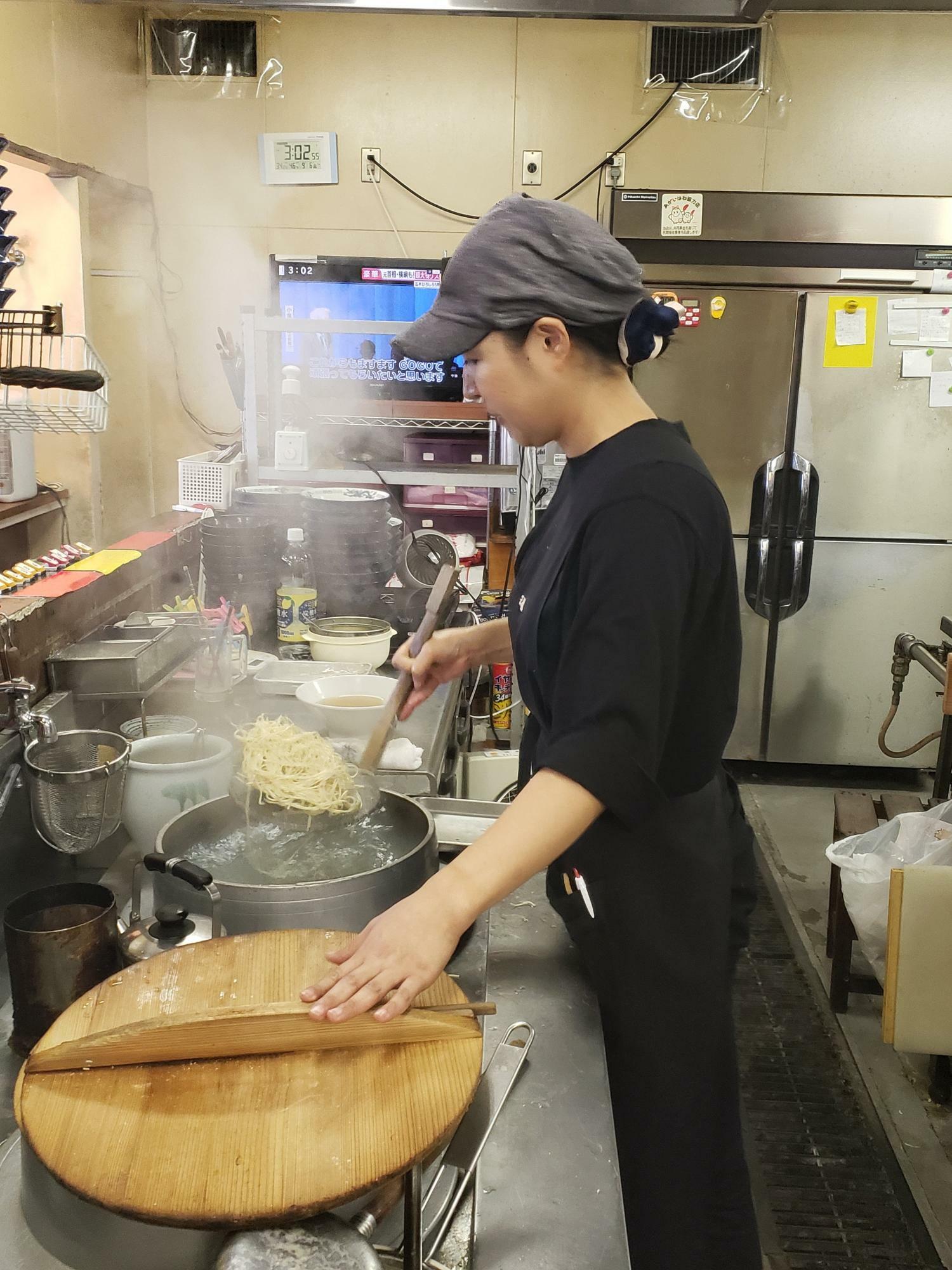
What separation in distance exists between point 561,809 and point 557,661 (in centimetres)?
30

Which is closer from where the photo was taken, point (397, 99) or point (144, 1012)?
point (144, 1012)

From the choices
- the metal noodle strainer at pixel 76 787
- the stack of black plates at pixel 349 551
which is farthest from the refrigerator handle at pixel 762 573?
the metal noodle strainer at pixel 76 787

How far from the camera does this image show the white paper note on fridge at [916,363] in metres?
4.46

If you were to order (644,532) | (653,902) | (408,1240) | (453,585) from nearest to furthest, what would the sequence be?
1. (408,1240)
2. (644,532)
3. (653,902)
4. (453,585)

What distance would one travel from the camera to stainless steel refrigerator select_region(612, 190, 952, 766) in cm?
445

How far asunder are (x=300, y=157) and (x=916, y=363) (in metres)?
3.14

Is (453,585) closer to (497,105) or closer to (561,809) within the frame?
(561,809)

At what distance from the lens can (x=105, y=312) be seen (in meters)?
4.34

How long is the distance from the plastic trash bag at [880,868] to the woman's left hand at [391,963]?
6.81 ft

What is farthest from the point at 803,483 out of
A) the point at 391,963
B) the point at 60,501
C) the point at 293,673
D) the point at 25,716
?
the point at 391,963

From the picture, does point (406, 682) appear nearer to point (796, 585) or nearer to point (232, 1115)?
point (232, 1115)

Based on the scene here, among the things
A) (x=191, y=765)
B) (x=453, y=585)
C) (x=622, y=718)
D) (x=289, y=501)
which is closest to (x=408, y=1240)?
(x=622, y=718)

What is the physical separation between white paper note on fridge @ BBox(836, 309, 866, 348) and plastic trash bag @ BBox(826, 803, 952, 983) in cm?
249

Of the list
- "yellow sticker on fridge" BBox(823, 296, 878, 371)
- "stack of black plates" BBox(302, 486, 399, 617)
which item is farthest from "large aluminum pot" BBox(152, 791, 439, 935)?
"yellow sticker on fridge" BBox(823, 296, 878, 371)
